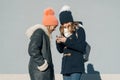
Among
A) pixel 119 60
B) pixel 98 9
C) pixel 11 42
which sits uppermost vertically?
pixel 98 9

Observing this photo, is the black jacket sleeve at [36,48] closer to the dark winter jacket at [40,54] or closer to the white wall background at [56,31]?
the dark winter jacket at [40,54]

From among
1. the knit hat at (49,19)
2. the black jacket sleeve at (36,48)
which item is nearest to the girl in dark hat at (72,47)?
the knit hat at (49,19)

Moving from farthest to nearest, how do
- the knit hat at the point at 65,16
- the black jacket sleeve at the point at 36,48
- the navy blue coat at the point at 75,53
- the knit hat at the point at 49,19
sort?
the knit hat at the point at 65,16
the navy blue coat at the point at 75,53
the knit hat at the point at 49,19
the black jacket sleeve at the point at 36,48

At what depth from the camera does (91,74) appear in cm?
538

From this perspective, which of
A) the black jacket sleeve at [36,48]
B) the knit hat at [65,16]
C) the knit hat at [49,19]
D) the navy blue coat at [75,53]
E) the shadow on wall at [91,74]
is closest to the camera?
the black jacket sleeve at [36,48]

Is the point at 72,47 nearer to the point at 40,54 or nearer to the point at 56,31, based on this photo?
the point at 40,54

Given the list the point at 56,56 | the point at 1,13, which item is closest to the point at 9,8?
the point at 1,13

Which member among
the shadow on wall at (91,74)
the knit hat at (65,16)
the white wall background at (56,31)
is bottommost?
the shadow on wall at (91,74)

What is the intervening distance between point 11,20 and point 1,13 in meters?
0.16

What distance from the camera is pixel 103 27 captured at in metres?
5.46

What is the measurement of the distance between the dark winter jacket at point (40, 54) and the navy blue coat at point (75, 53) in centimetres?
35

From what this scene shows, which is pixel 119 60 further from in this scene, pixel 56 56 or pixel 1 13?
pixel 1 13

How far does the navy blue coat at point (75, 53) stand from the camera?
13.5 feet

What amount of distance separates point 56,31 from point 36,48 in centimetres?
170
